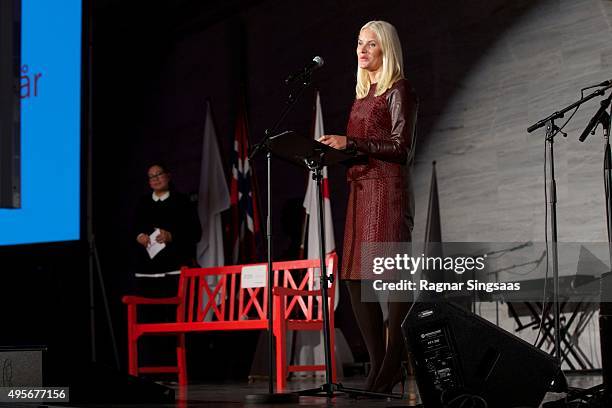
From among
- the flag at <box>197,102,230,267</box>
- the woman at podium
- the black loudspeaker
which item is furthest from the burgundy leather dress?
the flag at <box>197,102,230,267</box>

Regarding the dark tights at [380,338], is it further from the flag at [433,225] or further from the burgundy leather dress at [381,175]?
the flag at [433,225]

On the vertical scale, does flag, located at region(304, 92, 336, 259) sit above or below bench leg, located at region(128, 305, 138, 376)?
above

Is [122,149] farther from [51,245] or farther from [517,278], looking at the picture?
[517,278]

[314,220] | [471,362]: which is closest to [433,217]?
[314,220]

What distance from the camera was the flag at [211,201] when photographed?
6961 mm

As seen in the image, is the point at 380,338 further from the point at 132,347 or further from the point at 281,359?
the point at 132,347

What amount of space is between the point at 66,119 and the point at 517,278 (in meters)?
3.22

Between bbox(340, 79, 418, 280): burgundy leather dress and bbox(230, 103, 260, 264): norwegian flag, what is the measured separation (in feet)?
10.3

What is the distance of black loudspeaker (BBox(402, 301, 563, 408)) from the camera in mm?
2623

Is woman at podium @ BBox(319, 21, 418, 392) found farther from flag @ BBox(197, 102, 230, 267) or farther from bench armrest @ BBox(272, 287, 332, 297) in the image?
flag @ BBox(197, 102, 230, 267)

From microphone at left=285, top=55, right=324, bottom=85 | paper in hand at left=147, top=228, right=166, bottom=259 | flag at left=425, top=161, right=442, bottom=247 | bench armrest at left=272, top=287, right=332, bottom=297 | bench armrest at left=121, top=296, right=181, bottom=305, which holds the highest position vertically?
microphone at left=285, top=55, right=324, bottom=85

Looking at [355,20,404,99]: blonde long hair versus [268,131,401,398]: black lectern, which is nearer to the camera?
[268,131,401,398]: black lectern

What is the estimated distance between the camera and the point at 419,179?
665 centimetres

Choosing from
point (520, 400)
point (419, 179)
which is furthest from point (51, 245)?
point (520, 400)
